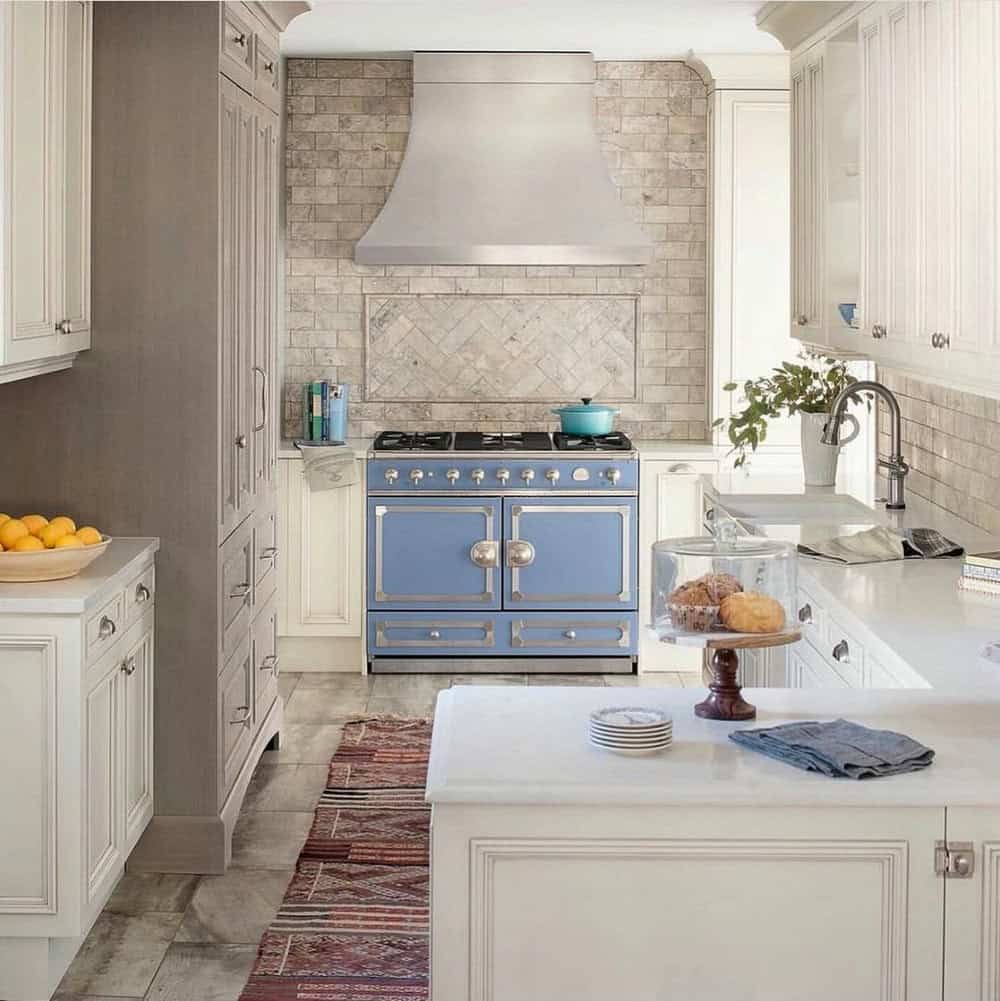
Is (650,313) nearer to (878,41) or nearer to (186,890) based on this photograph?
(878,41)

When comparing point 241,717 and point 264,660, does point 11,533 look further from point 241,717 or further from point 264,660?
point 264,660

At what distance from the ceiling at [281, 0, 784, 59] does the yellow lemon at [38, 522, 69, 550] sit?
8.33ft

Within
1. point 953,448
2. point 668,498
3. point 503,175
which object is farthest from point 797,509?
point 503,175

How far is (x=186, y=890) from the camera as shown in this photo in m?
3.91

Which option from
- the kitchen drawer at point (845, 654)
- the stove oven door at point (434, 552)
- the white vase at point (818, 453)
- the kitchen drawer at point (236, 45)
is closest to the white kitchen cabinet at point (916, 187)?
the white vase at point (818, 453)

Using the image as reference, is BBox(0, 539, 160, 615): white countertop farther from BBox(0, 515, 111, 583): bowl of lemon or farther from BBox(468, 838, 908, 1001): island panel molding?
BBox(468, 838, 908, 1001): island panel molding

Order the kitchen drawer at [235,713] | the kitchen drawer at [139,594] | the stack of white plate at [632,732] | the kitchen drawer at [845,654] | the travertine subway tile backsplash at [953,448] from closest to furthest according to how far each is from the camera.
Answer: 1. the stack of white plate at [632,732]
2. the kitchen drawer at [845,654]
3. the kitchen drawer at [139,594]
4. the kitchen drawer at [235,713]
5. the travertine subway tile backsplash at [953,448]

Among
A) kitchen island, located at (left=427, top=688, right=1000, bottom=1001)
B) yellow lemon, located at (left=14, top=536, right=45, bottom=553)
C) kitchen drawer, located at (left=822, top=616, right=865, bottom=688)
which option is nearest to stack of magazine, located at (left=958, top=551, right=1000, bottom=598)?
kitchen drawer, located at (left=822, top=616, right=865, bottom=688)

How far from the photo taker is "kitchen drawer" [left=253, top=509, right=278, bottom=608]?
464 centimetres

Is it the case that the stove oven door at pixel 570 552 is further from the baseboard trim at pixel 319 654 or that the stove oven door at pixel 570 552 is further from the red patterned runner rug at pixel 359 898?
the red patterned runner rug at pixel 359 898

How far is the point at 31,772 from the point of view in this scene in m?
3.22

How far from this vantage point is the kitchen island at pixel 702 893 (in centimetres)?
201

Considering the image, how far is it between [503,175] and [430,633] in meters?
1.97

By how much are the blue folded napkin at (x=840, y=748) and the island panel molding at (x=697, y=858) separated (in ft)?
0.32
